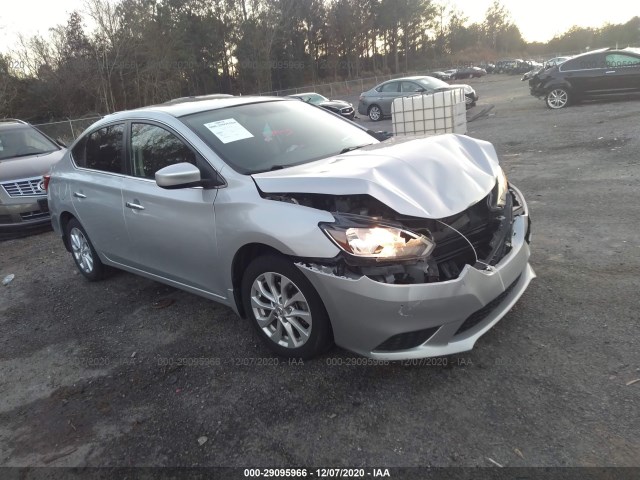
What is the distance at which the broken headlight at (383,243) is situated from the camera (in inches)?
103

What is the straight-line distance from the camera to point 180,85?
40219 mm

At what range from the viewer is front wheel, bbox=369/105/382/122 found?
19641 mm

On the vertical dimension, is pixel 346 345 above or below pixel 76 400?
above

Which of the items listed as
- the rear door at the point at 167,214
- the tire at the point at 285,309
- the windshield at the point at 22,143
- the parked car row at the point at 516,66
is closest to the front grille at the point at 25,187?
the windshield at the point at 22,143

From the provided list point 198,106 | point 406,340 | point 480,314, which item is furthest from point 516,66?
point 406,340

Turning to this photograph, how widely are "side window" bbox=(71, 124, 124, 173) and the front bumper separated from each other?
2496 mm

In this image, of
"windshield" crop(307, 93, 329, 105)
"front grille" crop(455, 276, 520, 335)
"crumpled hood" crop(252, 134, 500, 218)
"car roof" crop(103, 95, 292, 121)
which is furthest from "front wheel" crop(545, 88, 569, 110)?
"front grille" crop(455, 276, 520, 335)

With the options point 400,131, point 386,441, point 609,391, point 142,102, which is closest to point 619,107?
point 400,131

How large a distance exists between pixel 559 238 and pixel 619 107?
436 inches

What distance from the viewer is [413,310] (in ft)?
8.46

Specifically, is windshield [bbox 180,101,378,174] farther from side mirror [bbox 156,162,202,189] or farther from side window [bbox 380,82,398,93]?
side window [bbox 380,82,398,93]

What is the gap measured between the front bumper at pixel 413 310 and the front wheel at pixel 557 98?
14.1 metres

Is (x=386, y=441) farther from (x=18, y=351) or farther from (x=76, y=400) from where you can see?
(x=18, y=351)

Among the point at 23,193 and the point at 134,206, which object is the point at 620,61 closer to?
the point at 134,206
